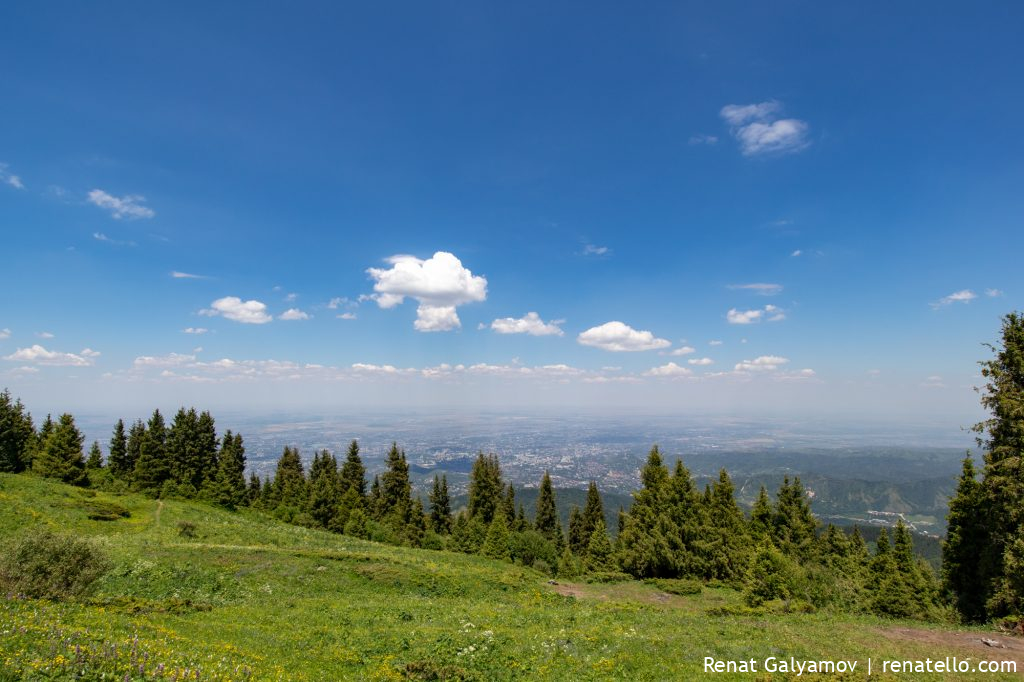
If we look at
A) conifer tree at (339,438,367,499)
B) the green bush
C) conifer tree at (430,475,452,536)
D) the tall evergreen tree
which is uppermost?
the green bush

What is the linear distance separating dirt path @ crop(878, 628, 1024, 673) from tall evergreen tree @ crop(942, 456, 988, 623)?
12.5 m

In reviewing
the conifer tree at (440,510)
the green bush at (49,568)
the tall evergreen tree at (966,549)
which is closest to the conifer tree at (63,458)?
the conifer tree at (440,510)

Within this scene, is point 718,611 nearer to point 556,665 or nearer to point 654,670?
point 654,670

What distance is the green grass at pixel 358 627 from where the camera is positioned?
1194 centimetres

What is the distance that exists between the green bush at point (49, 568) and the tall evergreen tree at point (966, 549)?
47.2 meters

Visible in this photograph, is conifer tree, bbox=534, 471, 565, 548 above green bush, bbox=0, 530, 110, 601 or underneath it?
underneath

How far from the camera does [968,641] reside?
1897cm

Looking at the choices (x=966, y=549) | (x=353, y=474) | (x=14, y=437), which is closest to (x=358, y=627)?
(x=966, y=549)

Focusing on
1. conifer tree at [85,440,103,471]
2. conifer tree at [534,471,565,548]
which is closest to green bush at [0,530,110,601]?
conifer tree at [534,471,565,548]

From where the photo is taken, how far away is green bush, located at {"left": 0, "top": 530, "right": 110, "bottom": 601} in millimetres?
14805

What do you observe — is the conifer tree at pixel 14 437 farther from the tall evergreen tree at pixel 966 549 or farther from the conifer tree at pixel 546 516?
the tall evergreen tree at pixel 966 549

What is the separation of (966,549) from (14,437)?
111838 mm

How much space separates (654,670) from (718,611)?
499 inches

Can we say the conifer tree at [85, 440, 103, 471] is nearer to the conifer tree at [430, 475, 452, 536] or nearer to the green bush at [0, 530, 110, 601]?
the conifer tree at [430, 475, 452, 536]
